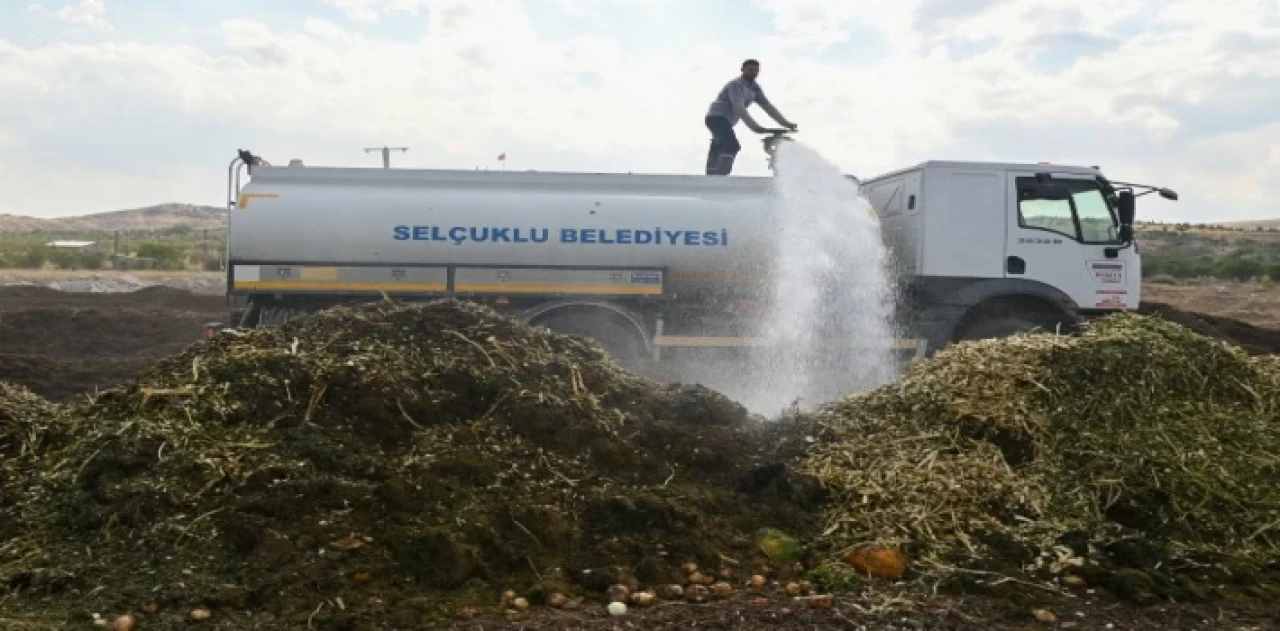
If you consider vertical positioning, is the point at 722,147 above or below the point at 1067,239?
above

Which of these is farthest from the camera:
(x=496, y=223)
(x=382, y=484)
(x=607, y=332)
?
(x=607, y=332)

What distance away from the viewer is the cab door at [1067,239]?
36.4 ft

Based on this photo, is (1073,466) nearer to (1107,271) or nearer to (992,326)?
(992,326)

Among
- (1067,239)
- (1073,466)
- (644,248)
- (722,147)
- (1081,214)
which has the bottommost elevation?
(1073,466)

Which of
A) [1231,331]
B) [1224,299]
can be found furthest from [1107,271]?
[1224,299]

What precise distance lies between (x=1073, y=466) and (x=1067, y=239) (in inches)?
243

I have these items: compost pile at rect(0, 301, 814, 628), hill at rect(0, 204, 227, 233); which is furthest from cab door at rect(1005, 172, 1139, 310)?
hill at rect(0, 204, 227, 233)

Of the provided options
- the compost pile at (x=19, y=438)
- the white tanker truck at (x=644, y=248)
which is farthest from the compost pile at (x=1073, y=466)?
the white tanker truck at (x=644, y=248)

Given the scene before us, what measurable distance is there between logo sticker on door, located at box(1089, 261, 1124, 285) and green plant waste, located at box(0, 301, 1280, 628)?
445 cm

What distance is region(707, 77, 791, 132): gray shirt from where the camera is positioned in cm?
1162

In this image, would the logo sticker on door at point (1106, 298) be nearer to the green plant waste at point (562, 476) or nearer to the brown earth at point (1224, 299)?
the green plant waste at point (562, 476)

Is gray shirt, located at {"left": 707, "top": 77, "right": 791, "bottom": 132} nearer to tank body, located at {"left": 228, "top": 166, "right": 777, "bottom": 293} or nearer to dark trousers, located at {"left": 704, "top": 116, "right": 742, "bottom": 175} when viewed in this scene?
dark trousers, located at {"left": 704, "top": 116, "right": 742, "bottom": 175}

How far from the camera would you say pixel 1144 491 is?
5.35m

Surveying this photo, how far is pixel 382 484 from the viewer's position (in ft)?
16.0
